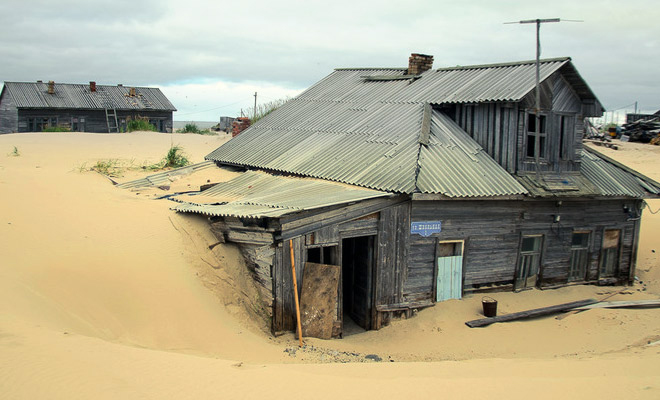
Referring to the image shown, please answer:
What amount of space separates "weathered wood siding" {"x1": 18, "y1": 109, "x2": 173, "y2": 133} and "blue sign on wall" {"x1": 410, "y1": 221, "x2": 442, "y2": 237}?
3662 cm

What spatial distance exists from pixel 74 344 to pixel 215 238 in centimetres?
492

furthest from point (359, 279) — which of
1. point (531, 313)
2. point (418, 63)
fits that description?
point (418, 63)

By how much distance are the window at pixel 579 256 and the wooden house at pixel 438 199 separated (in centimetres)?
4

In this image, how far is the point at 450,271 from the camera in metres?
13.0

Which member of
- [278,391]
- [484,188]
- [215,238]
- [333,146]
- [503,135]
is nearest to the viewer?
[278,391]

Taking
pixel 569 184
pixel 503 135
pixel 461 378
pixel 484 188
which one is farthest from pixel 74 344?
pixel 569 184

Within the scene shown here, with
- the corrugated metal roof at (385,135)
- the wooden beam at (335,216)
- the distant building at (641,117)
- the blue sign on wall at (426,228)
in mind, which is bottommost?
the blue sign on wall at (426,228)

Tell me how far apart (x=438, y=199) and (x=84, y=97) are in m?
38.2

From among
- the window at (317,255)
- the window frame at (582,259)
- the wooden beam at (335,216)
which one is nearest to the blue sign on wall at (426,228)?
the wooden beam at (335,216)

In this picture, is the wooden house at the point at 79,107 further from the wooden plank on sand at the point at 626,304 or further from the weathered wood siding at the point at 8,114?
the wooden plank on sand at the point at 626,304

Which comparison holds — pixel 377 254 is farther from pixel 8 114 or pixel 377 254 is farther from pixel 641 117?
pixel 641 117

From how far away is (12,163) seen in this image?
23.7 m

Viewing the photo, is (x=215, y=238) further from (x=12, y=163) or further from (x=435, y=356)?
(x=12, y=163)

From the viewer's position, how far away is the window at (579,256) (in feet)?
49.8
